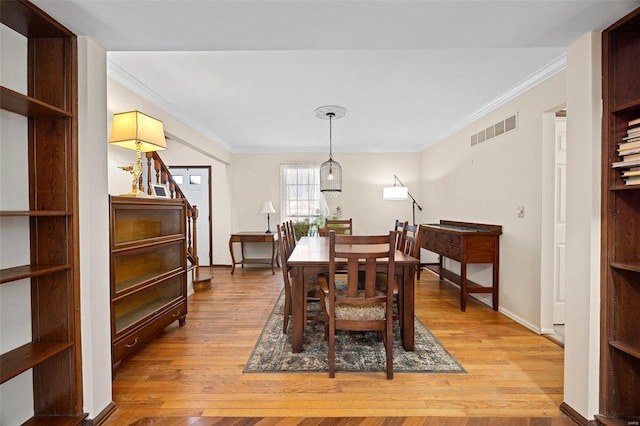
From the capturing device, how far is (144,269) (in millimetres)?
2680

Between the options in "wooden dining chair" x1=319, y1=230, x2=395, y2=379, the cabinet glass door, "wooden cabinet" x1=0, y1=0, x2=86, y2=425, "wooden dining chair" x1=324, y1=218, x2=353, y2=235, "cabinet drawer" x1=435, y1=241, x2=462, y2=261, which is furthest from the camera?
"wooden dining chair" x1=324, y1=218, x2=353, y2=235

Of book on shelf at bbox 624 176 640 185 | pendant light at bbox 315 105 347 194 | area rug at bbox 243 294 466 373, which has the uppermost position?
pendant light at bbox 315 105 347 194

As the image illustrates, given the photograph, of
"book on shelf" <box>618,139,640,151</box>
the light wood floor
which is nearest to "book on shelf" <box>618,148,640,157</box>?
"book on shelf" <box>618,139,640,151</box>

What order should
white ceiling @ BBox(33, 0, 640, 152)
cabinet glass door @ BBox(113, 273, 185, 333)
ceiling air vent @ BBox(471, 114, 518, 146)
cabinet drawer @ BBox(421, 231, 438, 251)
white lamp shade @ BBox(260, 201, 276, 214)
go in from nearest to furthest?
white ceiling @ BBox(33, 0, 640, 152)
cabinet glass door @ BBox(113, 273, 185, 333)
ceiling air vent @ BBox(471, 114, 518, 146)
cabinet drawer @ BBox(421, 231, 438, 251)
white lamp shade @ BBox(260, 201, 276, 214)

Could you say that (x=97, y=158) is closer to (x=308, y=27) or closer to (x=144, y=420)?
(x=308, y=27)

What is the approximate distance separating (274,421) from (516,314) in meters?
2.79

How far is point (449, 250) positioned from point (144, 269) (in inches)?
133

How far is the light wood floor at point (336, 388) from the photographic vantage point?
1.75 metres

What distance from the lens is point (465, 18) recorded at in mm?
1498

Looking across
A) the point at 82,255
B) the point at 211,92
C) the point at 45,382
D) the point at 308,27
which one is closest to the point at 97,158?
the point at 82,255

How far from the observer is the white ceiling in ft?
4.75

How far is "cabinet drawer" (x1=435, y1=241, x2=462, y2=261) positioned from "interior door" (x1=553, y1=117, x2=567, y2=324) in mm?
893

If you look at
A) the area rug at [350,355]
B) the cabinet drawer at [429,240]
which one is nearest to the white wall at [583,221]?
the area rug at [350,355]

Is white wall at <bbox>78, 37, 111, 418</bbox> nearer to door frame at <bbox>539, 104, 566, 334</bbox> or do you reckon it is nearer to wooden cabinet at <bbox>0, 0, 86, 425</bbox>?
wooden cabinet at <bbox>0, 0, 86, 425</bbox>
